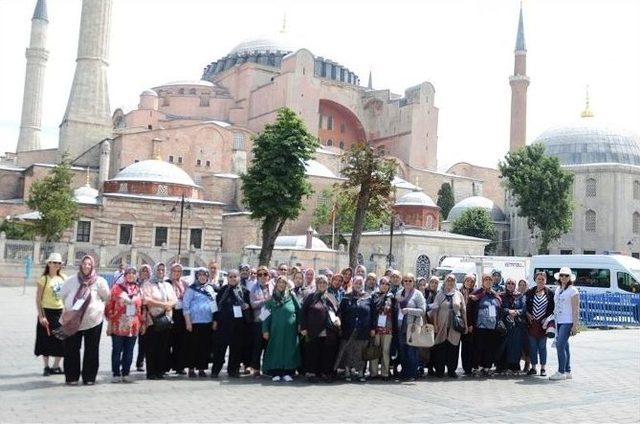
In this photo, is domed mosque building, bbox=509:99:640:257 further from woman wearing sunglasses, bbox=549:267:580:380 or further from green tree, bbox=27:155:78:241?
woman wearing sunglasses, bbox=549:267:580:380

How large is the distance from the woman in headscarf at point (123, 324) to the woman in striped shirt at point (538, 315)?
5078 millimetres

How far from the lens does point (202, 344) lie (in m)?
8.20

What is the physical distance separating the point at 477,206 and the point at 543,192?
36.1 ft

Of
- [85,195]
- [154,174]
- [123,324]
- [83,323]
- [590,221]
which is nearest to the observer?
[83,323]

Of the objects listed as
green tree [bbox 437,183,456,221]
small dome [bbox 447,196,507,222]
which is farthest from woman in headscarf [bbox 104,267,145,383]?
Answer: green tree [bbox 437,183,456,221]

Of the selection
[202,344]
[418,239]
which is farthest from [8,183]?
[202,344]

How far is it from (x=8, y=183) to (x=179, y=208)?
14.1 meters

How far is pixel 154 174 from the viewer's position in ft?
121

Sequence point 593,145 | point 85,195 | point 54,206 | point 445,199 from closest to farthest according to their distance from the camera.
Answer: point 54,206 < point 85,195 < point 593,145 < point 445,199

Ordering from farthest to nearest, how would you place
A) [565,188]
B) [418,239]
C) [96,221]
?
[565,188]
[418,239]
[96,221]

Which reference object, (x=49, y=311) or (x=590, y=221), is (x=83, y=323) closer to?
(x=49, y=311)

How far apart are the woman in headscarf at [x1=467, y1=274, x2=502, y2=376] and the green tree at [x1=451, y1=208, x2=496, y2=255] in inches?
1507

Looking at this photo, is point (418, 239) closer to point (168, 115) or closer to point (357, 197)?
point (357, 197)

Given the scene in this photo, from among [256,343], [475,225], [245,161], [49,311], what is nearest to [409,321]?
[256,343]
